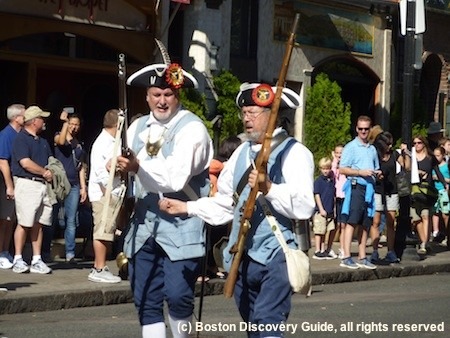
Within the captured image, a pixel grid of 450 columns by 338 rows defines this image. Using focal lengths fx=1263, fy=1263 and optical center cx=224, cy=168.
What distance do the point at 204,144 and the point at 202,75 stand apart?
1333 cm

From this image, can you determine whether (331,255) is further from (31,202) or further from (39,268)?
(31,202)

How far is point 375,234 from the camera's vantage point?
1752 cm

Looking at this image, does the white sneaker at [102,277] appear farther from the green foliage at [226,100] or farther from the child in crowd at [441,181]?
the child in crowd at [441,181]

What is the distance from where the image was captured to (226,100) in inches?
845

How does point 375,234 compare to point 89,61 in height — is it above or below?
below

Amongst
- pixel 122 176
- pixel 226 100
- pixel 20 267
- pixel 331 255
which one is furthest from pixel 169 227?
pixel 226 100

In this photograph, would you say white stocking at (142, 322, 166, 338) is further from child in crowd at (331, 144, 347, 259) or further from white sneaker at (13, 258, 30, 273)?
child in crowd at (331, 144, 347, 259)

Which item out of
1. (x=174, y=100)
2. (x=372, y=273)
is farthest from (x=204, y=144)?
(x=372, y=273)

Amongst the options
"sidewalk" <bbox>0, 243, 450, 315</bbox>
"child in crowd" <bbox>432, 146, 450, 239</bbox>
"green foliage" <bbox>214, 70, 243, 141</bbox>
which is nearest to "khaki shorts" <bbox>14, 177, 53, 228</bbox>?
"sidewalk" <bbox>0, 243, 450, 315</bbox>

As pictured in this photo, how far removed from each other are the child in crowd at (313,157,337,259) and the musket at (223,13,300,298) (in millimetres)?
10013

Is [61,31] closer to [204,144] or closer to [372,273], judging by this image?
[372,273]

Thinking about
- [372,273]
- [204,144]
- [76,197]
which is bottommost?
[372,273]

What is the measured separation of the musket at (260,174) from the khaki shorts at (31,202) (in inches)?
272

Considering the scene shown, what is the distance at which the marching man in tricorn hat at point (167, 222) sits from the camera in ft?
25.3
